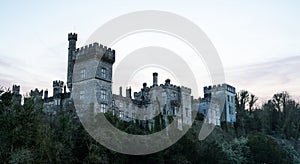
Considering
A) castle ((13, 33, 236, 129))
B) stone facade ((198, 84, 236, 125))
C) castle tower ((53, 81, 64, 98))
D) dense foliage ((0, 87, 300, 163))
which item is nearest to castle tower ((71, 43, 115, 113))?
castle ((13, 33, 236, 129))

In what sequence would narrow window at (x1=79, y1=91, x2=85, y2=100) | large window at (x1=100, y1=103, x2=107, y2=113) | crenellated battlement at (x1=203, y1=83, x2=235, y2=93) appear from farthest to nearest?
crenellated battlement at (x1=203, y1=83, x2=235, y2=93)
narrow window at (x1=79, y1=91, x2=85, y2=100)
large window at (x1=100, y1=103, x2=107, y2=113)

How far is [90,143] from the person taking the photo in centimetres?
2508

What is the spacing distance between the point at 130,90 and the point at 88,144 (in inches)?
1137

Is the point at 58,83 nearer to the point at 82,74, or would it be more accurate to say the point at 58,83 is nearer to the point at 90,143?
the point at 82,74

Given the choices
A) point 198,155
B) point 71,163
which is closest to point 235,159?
point 198,155

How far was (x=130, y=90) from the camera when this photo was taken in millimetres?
54031

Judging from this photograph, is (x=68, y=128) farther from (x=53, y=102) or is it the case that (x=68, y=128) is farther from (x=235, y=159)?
(x=235, y=159)

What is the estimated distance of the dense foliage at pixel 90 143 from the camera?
19422 millimetres

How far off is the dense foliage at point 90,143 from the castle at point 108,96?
2.21m

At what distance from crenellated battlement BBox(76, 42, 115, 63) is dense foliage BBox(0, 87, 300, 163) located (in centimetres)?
617

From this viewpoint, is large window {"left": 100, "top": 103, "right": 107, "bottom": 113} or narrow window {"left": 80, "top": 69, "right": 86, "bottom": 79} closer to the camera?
large window {"left": 100, "top": 103, "right": 107, "bottom": 113}

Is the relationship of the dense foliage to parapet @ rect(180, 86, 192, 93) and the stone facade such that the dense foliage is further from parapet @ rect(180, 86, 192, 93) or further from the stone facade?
parapet @ rect(180, 86, 192, 93)

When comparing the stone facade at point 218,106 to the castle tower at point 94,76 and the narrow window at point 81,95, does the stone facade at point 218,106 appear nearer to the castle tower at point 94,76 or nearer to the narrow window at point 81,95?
the castle tower at point 94,76

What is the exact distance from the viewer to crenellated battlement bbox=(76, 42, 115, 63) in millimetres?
39812
